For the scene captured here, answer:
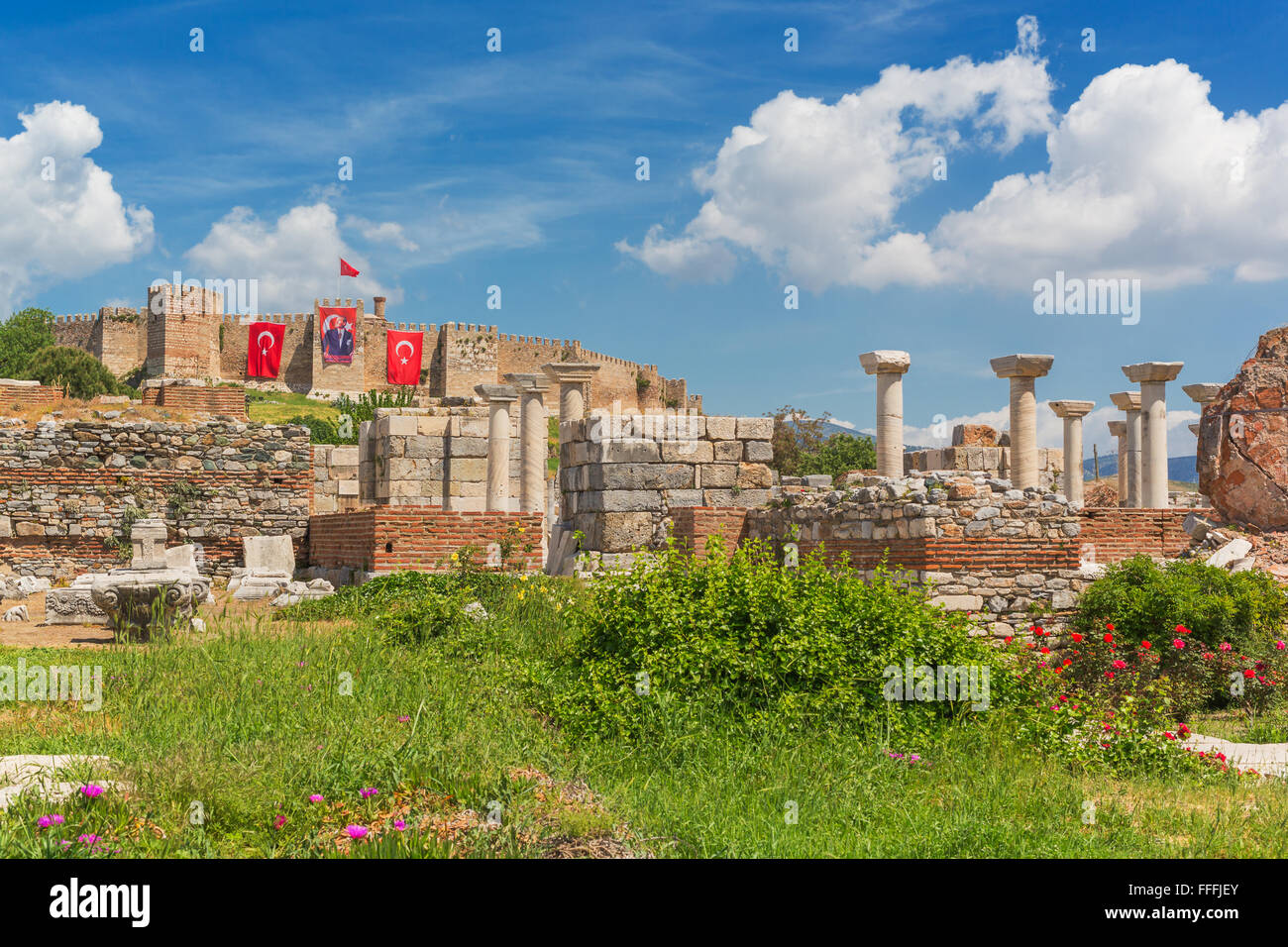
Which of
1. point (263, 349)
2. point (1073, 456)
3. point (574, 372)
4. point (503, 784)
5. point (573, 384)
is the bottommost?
point (503, 784)

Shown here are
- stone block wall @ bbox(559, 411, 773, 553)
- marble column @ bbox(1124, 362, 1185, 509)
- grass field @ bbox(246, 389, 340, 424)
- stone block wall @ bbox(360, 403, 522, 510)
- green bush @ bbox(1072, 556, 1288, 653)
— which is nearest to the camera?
green bush @ bbox(1072, 556, 1288, 653)

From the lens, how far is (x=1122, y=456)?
2641 cm

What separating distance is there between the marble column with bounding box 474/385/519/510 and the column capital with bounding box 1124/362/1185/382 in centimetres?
1209

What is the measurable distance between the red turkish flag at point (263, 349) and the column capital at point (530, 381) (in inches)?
2309

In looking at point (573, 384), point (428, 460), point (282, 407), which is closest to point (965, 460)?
point (573, 384)

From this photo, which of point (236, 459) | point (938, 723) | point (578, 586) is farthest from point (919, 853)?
point (236, 459)

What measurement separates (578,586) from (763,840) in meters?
6.54

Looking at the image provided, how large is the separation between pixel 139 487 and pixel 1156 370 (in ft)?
61.7

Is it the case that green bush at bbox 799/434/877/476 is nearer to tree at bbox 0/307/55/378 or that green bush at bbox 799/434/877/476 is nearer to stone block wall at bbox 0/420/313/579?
stone block wall at bbox 0/420/313/579

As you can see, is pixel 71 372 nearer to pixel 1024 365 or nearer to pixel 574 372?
pixel 574 372

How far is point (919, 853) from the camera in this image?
4.99 meters

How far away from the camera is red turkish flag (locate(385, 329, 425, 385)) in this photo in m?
73.8

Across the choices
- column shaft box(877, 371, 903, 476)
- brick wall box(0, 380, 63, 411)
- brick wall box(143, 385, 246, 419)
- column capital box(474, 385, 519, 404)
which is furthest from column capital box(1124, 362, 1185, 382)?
brick wall box(0, 380, 63, 411)
